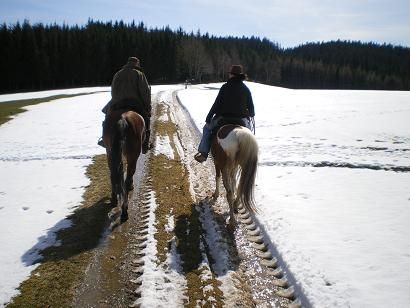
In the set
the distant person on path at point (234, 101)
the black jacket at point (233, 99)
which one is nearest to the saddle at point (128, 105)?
the distant person on path at point (234, 101)

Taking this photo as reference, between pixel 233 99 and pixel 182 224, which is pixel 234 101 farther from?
pixel 182 224

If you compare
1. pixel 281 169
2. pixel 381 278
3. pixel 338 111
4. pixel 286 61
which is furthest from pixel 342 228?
pixel 286 61

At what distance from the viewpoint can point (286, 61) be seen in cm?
11275

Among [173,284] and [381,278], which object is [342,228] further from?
[173,284]

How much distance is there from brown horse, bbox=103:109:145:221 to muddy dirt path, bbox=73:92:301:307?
16.6 inches

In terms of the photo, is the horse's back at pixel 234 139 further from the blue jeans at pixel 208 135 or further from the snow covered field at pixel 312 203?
the snow covered field at pixel 312 203

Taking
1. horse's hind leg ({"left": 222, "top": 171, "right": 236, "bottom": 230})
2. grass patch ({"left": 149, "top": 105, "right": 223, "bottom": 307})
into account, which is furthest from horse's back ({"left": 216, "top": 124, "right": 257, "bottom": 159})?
grass patch ({"left": 149, "top": 105, "right": 223, "bottom": 307})

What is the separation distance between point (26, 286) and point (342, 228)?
4.95m

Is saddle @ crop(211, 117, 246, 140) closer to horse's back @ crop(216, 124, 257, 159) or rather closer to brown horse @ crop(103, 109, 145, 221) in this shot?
horse's back @ crop(216, 124, 257, 159)

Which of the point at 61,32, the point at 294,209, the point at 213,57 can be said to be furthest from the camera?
the point at 213,57

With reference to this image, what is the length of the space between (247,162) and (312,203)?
2.24 m

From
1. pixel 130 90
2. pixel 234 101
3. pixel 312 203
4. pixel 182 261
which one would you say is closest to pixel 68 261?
pixel 182 261

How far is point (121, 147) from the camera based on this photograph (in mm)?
6133

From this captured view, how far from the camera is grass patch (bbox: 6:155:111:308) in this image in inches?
157
